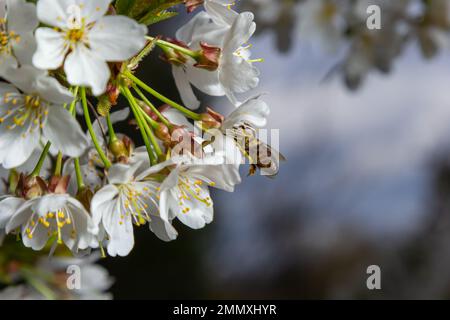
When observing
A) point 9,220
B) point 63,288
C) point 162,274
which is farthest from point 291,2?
point 162,274

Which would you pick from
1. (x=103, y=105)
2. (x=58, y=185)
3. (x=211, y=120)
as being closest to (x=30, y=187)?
(x=58, y=185)

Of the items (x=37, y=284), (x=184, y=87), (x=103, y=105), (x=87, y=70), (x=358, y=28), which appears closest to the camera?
(x=87, y=70)

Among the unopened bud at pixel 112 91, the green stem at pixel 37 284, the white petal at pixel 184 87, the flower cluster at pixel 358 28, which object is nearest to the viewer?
the unopened bud at pixel 112 91

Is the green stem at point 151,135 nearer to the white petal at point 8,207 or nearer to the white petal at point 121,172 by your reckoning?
the white petal at point 121,172

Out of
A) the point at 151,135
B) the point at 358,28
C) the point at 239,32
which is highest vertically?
the point at 358,28

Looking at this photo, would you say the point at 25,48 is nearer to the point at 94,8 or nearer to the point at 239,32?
the point at 94,8

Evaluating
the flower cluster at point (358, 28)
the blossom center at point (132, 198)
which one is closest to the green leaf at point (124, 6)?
the blossom center at point (132, 198)
